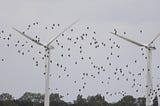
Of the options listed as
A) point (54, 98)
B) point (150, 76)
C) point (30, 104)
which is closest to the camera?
point (150, 76)

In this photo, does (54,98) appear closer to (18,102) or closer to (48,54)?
(18,102)

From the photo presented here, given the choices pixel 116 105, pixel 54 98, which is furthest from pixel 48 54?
pixel 54 98

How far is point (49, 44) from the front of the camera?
241 feet

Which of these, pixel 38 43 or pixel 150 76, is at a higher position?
pixel 38 43

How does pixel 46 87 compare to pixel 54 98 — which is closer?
pixel 46 87

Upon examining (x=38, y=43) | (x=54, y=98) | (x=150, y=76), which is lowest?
(x=150, y=76)

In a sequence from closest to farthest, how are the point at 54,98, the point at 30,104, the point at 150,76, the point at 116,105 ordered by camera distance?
1. the point at 150,76
2. the point at 116,105
3. the point at 30,104
4. the point at 54,98

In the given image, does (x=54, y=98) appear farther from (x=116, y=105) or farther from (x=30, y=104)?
(x=116, y=105)

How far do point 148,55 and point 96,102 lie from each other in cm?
6536

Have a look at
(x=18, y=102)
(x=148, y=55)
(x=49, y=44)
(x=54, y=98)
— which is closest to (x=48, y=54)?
(x=49, y=44)

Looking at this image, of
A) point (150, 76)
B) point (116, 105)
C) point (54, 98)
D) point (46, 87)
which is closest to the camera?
point (150, 76)

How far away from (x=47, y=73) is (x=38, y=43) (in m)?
3.74

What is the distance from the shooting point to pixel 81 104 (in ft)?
436

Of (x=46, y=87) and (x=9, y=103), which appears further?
(x=9, y=103)
